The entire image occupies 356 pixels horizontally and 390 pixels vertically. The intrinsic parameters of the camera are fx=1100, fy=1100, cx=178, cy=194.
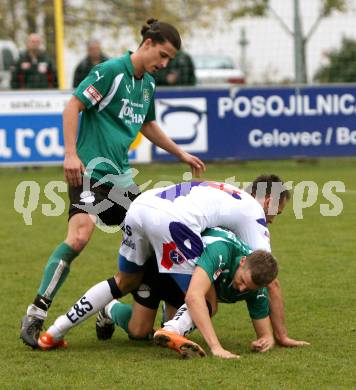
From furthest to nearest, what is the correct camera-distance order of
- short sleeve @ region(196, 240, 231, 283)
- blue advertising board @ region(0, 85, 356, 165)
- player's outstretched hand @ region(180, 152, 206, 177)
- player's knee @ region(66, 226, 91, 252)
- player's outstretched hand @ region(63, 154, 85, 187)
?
1. blue advertising board @ region(0, 85, 356, 165)
2. player's outstretched hand @ region(180, 152, 206, 177)
3. player's knee @ region(66, 226, 91, 252)
4. player's outstretched hand @ region(63, 154, 85, 187)
5. short sleeve @ region(196, 240, 231, 283)

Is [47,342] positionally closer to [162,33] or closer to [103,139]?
[103,139]

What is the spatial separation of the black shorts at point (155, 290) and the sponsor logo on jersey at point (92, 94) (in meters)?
1.02

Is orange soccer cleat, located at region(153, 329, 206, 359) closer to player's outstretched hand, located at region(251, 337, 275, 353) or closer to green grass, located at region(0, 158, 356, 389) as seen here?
green grass, located at region(0, 158, 356, 389)

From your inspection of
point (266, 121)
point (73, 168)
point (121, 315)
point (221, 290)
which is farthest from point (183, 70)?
point (221, 290)

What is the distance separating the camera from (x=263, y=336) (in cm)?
592

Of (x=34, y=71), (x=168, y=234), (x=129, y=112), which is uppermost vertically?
(x=129, y=112)

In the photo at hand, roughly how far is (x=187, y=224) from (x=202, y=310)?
0.48m

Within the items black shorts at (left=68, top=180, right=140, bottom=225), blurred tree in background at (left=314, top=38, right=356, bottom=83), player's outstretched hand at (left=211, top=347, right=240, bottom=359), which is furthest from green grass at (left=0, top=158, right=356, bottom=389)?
blurred tree in background at (left=314, top=38, right=356, bottom=83)

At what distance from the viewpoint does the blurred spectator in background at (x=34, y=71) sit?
16.6m

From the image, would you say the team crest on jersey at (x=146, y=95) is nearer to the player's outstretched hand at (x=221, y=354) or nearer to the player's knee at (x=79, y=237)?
the player's knee at (x=79, y=237)

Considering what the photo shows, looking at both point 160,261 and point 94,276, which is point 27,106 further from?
point 160,261

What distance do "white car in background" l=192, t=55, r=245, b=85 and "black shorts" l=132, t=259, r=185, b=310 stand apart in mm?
15082

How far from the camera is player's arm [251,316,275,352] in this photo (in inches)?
231

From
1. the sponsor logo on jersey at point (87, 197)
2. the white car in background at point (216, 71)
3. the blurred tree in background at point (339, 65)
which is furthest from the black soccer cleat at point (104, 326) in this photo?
the white car in background at point (216, 71)
